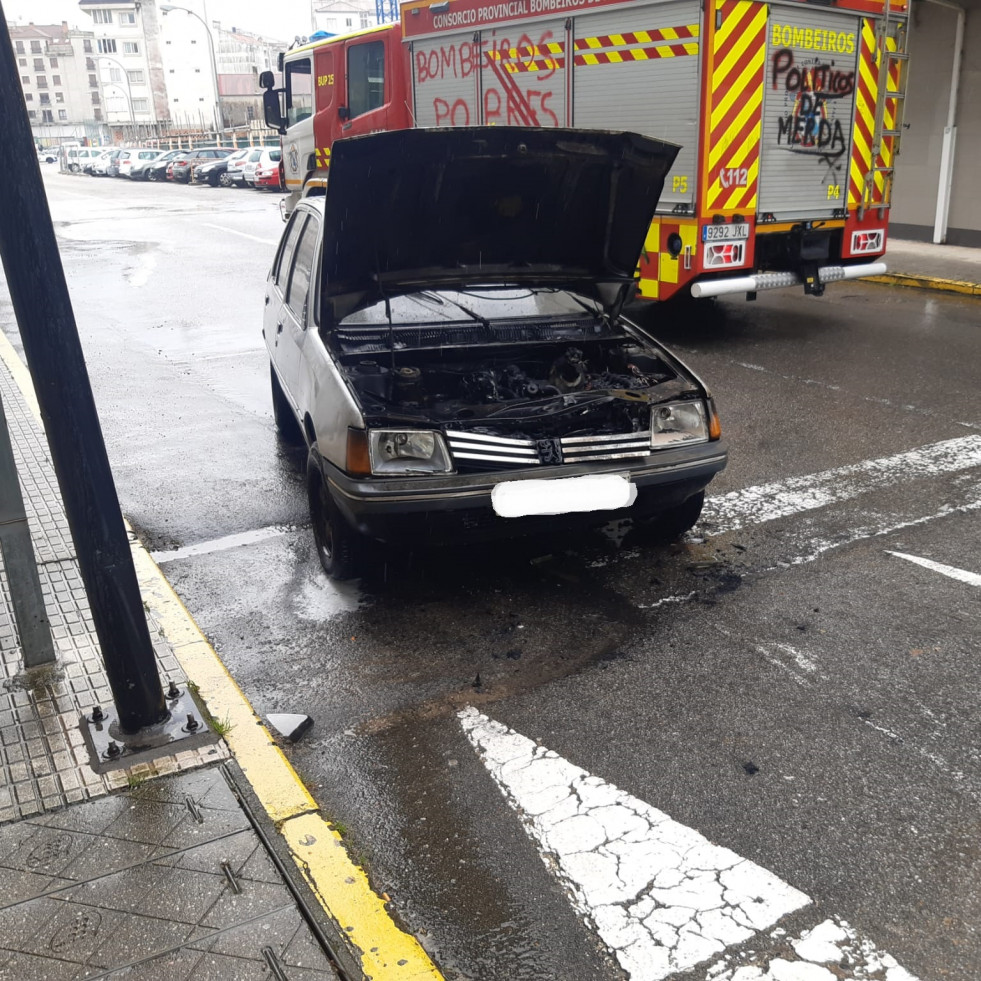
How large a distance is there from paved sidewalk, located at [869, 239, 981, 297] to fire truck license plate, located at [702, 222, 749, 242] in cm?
373

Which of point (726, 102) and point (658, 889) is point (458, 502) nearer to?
point (658, 889)

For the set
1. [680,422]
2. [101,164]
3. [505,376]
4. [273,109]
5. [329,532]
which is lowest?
[101,164]

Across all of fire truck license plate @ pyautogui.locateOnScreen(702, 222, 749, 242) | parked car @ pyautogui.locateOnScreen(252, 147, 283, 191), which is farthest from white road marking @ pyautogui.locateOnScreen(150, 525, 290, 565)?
parked car @ pyautogui.locateOnScreen(252, 147, 283, 191)

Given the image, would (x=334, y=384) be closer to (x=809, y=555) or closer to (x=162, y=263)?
(x=809, y=555)

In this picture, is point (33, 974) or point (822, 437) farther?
point (822, 437)

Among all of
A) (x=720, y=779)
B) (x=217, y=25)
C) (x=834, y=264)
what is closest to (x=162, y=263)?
(x=834, y=264)

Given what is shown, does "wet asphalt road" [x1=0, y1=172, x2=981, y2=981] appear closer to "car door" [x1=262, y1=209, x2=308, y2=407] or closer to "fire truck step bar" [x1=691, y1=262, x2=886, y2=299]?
"car door" [x1=262, y1=209, x2=308, y2=407]

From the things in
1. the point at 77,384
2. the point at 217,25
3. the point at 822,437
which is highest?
the point at 217,25

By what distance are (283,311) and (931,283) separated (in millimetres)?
9227

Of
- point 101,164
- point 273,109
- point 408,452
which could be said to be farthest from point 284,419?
point 101,164

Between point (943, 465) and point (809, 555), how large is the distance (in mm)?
1750

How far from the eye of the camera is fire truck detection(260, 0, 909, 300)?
8.73 m

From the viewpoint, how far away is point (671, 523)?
5.14 meters

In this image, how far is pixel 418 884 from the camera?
290cm
